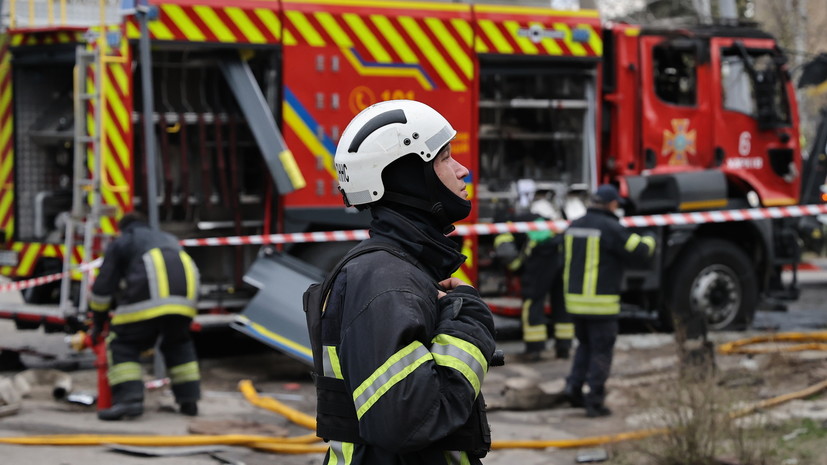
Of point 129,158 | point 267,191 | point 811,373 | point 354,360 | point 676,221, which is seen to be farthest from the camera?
point 676,221

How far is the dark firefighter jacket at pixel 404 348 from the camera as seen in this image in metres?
2.41

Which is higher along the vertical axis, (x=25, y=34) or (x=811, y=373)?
(x=25, y=34)

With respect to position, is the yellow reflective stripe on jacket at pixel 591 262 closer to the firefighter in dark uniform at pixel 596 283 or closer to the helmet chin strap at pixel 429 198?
the firefighter in dark uniform at pixel 596 283

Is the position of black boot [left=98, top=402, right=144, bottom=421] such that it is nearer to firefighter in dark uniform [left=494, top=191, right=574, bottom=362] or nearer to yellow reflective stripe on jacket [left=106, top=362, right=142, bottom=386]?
yellow reflective stripe on jacket [left=106, top=362, right=142, bottom=386]

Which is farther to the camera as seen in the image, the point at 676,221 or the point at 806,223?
the point at 806,223

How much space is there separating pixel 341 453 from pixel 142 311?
5.05 m

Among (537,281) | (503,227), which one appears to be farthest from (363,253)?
(537,281)

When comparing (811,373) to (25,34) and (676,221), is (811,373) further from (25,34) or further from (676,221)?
(25,34)

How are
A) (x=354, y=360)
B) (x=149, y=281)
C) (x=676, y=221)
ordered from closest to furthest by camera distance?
1. (x=354, y=360)
2. (x=149, y=281)
3. (x=676, y=221)

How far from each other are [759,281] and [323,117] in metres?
4.79

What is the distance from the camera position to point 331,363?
8.66 feet

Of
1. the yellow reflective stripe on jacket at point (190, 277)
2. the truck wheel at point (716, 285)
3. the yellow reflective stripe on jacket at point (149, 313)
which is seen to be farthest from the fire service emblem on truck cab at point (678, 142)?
the yellow reflective stripe on jacket at point (149, 313)

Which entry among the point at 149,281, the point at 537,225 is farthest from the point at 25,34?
the point at 537,225

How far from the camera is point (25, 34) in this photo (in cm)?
913
